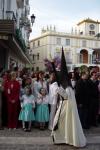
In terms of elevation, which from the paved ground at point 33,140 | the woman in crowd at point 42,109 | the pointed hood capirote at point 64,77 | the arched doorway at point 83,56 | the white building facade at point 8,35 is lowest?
the paved ground at point 33,140

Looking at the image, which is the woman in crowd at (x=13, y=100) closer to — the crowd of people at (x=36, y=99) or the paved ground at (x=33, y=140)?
the crowd of people at (x=36, y=99)

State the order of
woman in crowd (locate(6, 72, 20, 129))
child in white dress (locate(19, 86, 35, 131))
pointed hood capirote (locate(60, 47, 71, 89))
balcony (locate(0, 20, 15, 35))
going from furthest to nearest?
1. balcony (locate(0, 20, 15, 35))
2. woman in crowd (locate(6, 72, 20, 129))
3. child in white dress (locate(19, 86, 35, 131))
4. pointed hood capirote (locate(60, 47, 71, 89))

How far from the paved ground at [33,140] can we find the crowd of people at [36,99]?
49 cm

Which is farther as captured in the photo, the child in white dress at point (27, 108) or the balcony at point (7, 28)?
the balcony at point (7, 28)

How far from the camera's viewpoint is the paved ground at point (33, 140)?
9.84 metres

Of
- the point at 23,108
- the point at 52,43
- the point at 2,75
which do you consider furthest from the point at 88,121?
the point at 52,43

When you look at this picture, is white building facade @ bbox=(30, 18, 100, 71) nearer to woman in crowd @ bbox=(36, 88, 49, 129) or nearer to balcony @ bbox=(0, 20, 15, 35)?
balcony @ bbox=(0, 20, 15, 35)

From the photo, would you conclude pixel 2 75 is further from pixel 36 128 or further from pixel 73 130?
pixel 73 130

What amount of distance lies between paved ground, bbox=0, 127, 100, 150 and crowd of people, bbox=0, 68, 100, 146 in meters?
0.49

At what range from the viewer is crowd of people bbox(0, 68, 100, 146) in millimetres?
12367

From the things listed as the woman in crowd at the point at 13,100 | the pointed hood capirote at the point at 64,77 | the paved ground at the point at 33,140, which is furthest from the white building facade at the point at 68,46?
the pointed hood capirote at the point at 64,77

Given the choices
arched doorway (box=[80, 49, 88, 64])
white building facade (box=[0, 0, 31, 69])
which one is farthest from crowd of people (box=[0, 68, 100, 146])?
arched doorway (box=[80, 49, 88, 64])

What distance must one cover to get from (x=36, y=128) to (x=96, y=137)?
228cm

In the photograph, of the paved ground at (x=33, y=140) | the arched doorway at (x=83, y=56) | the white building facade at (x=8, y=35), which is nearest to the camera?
the paved ground at (x=33, y=140)
